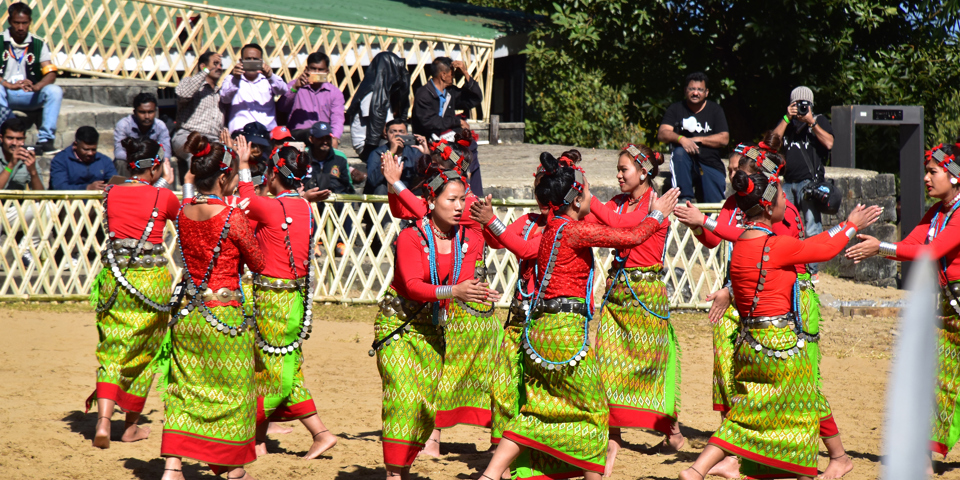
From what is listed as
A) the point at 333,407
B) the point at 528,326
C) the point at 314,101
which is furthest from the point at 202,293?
the point at 314,101

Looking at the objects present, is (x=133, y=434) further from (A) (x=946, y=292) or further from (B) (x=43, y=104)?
(B) (x=43, y=104)

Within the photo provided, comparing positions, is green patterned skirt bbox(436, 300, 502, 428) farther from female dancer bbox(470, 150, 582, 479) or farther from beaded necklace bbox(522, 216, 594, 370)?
beaded necklace bbox(522, 216, 594, 370)

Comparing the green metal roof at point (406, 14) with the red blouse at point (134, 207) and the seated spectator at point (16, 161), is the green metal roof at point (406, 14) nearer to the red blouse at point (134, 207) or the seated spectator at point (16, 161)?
the seated spectator at point (16, 161)

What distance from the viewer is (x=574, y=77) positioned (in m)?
22.7

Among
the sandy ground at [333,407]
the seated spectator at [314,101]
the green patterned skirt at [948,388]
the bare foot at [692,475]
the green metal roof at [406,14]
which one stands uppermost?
the green metal roof at [406,14]

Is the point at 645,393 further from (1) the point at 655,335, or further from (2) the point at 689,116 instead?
(2) the point at 689,116

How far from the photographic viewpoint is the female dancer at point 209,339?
172 inches

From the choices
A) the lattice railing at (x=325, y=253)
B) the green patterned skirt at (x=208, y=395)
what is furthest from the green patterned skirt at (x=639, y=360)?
the lattice railing at (x=325, y=253)

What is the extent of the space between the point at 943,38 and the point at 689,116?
5835 millimetres

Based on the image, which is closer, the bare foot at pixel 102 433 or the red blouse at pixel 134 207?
the bare foot at pixel 102 433

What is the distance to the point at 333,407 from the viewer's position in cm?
641

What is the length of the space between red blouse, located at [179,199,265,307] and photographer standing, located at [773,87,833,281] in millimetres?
6117

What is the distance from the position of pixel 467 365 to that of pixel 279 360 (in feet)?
3.43

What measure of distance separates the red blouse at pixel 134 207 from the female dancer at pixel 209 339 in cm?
109
